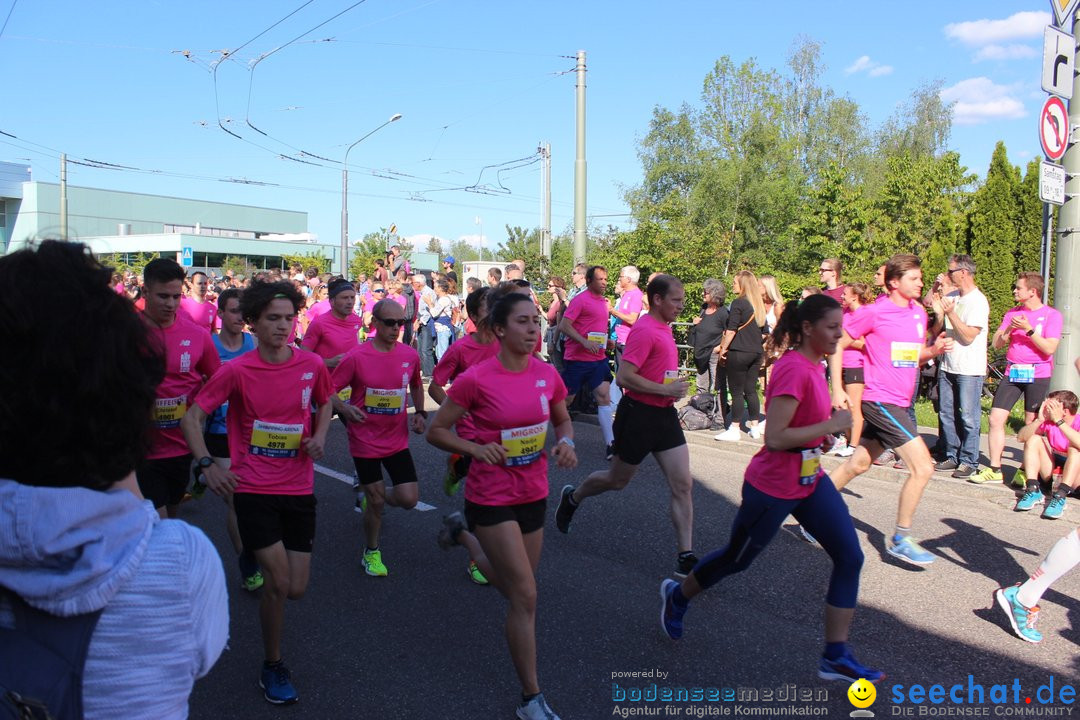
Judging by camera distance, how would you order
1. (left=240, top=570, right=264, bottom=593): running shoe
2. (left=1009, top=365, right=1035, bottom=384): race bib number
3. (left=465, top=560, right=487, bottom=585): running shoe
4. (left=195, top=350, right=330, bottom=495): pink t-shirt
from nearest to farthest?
(left=195, top=350, right=330, bottom=495): pink t-shirt < (left=240, top=570, right=264, bottom=593): running shoe < (left=465, top=560, right=487, bottom=585): running shoe < (left=1009, top=365, right=1035, bottom=384): race bib number

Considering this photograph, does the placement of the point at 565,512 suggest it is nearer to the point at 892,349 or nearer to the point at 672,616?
the point at 672,616

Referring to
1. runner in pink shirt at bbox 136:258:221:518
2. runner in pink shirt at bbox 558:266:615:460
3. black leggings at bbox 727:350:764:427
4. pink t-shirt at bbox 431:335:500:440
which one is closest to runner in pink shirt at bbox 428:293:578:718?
pink t-shirt at bbox 431:335:500:440

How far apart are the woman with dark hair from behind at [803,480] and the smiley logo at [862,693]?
0.15 ft

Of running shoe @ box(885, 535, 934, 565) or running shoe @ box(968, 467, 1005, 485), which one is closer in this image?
running shoe @ box(885, 535, 934, 565)

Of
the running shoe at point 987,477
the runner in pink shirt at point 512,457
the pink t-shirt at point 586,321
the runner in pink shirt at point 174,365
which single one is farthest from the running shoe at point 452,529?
the running shoe at point 987,477

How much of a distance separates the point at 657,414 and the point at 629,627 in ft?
4.83

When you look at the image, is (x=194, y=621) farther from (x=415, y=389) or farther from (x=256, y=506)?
(x=415, y=389)

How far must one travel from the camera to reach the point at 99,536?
50.4 inches

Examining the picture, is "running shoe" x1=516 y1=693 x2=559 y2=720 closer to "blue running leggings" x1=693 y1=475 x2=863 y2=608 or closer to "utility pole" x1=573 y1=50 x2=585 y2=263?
"blue running leggings" x1=693 y1=475 x2=863 y2=608

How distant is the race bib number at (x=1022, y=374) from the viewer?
7.61m

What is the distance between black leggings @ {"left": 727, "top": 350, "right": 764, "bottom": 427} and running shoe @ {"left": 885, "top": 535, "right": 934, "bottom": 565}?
4.50 meters

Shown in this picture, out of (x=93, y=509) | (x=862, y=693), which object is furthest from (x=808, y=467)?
(x=93, y=509)

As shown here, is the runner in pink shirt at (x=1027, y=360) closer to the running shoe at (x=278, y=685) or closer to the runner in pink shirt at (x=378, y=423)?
the runner in pink shirt at (x=378, y=423)

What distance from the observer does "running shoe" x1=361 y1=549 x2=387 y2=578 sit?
5305mm
